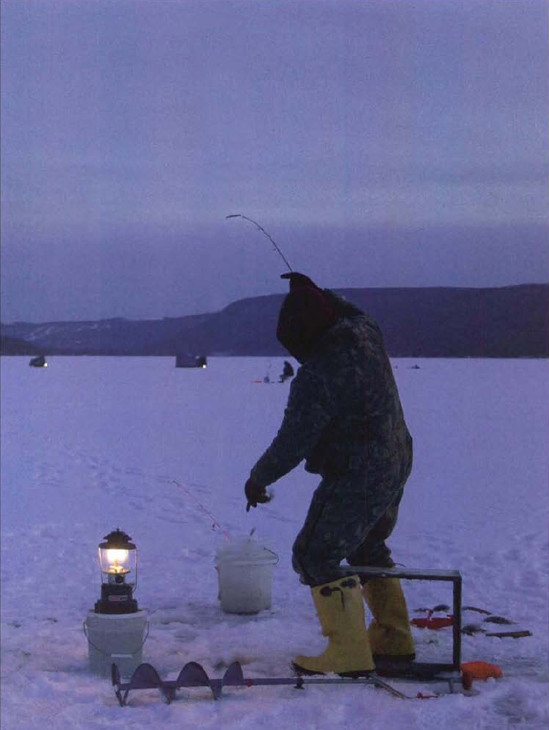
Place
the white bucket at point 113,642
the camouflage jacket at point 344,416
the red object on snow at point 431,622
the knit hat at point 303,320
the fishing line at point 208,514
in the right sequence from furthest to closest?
the fishing line at point 208,514
the red object on snow at point 431,622
the white bucket at point 113,642
the knit hat at point 303,320
the camouflage jacket at point 344,416

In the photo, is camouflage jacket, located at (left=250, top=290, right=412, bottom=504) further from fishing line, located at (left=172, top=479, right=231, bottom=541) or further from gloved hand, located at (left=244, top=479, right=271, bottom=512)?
fishing line, located at (left=172, top=479, right=231, bottom=541)

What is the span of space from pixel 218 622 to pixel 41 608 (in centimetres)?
97

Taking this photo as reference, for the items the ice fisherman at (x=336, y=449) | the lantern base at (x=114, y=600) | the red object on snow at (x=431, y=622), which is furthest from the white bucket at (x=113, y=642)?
the red object on snow at (x=431, y=622)

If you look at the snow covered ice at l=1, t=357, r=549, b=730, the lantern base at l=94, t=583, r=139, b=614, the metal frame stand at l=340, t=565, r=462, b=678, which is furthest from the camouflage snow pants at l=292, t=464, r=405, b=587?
the lantern base at l=94, t=583, r=139, b=614

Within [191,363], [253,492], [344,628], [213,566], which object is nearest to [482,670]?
[344,628]

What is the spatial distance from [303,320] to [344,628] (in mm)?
1202

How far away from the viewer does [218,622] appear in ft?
18.4

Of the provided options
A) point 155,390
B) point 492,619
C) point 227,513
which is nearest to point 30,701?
point 492,619

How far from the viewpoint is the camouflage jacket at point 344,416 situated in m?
4.26

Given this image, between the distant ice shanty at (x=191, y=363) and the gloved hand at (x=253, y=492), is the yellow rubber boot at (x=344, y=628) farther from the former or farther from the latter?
the distant ice shanty at (x=191, y=363)

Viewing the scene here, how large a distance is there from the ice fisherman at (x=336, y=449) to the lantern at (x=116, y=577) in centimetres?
77

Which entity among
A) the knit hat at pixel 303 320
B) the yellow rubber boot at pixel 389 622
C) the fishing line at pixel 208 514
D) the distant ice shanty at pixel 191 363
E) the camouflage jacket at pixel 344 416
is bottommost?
the distant ice shanty at pixel 191 363

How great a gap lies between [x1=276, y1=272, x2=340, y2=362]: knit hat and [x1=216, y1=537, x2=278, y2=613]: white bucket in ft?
5.50

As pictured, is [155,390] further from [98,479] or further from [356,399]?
[356,399]
